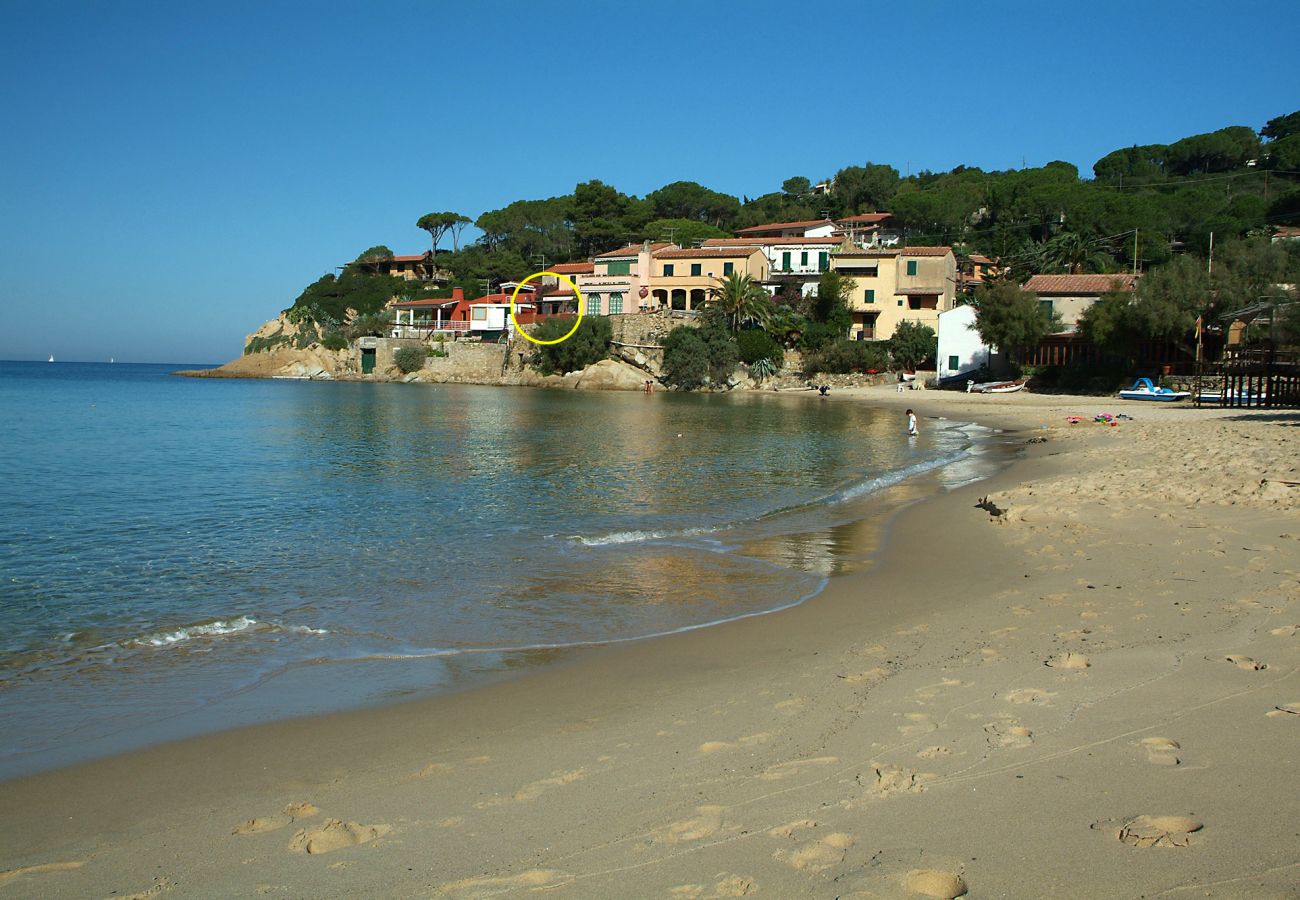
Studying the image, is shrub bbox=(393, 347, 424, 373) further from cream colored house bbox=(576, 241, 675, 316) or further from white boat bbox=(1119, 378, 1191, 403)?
white boat bbox=(1119, 378, 1191, 403)

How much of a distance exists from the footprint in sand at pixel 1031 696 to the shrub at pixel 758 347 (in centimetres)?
6788

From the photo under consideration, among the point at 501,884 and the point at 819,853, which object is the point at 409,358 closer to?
the point at 501,884

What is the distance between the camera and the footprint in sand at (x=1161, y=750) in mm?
5043

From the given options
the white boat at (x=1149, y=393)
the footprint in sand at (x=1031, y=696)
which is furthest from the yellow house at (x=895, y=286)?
the footprint in sand at (x=1031, y=696)

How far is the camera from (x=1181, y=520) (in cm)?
1293

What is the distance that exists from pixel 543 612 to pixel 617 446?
21.4 meters

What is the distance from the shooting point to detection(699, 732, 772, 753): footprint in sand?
5.90 m

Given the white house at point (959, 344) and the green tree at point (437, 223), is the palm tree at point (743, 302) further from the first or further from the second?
the green tree at point (437, 223)

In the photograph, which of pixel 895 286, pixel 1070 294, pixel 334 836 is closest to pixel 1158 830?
pixel 334 836

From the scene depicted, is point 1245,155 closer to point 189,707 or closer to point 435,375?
point 435,375

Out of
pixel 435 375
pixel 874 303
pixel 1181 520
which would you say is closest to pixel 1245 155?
pixel 874 303

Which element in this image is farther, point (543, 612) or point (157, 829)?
point (543, 612)

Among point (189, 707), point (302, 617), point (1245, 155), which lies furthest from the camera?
point (1245, 155)

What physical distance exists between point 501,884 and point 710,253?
7824 centimetres
